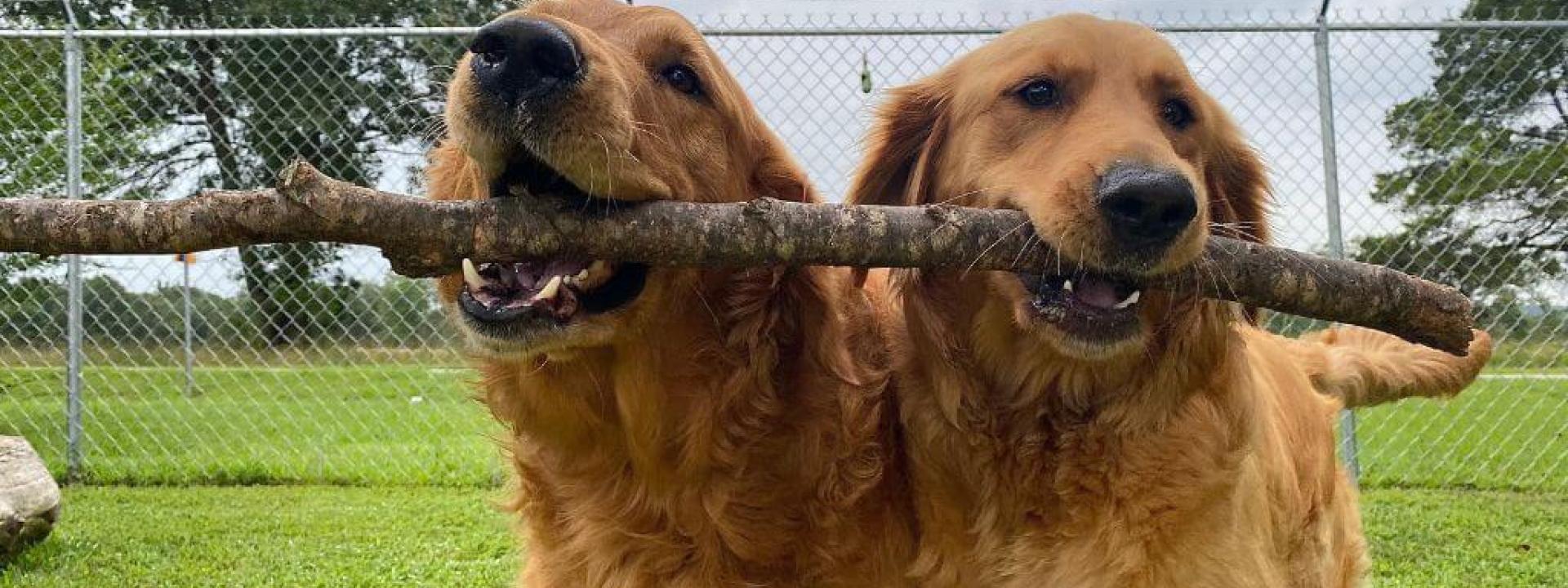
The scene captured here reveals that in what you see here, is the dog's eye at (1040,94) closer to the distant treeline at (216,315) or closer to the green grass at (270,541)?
the green grass at (270,541)

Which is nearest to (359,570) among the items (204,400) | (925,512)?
(925,512)

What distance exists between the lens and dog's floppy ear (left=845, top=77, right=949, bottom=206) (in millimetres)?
2674

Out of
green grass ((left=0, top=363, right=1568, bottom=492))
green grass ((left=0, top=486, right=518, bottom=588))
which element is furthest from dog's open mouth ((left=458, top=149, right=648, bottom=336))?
green grass ((left=0, top=363, right=1568, bottom=492))

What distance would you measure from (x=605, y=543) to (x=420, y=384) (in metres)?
6.01

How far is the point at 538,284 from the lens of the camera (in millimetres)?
1998

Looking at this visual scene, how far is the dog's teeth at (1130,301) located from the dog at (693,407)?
615mm

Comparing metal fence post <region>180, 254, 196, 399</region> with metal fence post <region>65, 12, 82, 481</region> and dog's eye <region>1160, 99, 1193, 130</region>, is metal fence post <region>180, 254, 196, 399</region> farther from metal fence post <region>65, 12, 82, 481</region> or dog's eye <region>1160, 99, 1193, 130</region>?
dog's eye <region>1160, 99, 1193, 130</region>

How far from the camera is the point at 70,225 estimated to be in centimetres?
167

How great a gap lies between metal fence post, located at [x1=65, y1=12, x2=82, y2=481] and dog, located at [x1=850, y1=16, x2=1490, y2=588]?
5.48 metres

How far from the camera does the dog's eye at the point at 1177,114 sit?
2.38m

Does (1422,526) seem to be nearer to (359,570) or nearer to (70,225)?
(359,570)

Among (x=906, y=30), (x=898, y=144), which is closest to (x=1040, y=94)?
(x=898, y=144)

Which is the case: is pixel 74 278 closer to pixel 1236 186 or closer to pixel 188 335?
pixel 188 335

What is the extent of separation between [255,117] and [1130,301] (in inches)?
309
